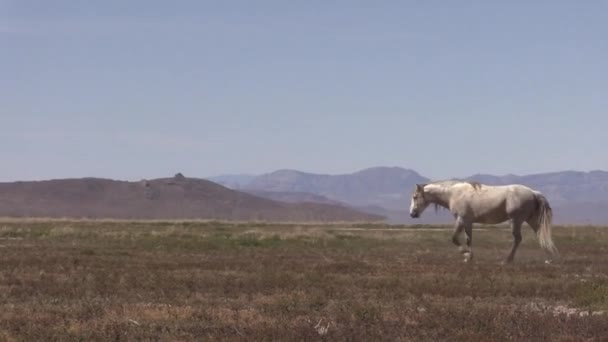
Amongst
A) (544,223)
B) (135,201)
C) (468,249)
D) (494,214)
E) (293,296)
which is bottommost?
(293,296)

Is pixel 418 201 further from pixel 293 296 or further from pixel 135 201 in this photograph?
pixel 135 201

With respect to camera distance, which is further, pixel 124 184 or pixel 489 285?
pixel 124 184

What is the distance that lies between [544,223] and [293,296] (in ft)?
45.2

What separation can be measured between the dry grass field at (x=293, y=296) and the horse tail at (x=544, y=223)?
2.71 ft

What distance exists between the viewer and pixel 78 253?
2852 centimetres

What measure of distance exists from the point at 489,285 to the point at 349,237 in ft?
81.4

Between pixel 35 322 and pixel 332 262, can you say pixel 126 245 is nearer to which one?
pixel 332 262

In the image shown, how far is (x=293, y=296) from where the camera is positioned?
17.3m

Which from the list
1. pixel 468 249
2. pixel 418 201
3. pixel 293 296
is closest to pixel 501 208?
pixel 468 249

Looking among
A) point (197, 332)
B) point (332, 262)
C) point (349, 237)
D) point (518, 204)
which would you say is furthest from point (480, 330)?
point (349, 237)

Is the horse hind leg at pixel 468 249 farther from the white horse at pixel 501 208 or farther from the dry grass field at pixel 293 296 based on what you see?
the dry grass field at pixel 293 296

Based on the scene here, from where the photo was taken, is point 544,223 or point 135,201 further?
point 135,201

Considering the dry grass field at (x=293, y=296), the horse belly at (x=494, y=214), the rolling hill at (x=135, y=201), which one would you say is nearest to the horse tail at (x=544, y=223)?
the dry grass field at (x=293, y=296)

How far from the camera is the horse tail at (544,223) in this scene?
28828 millimetres
